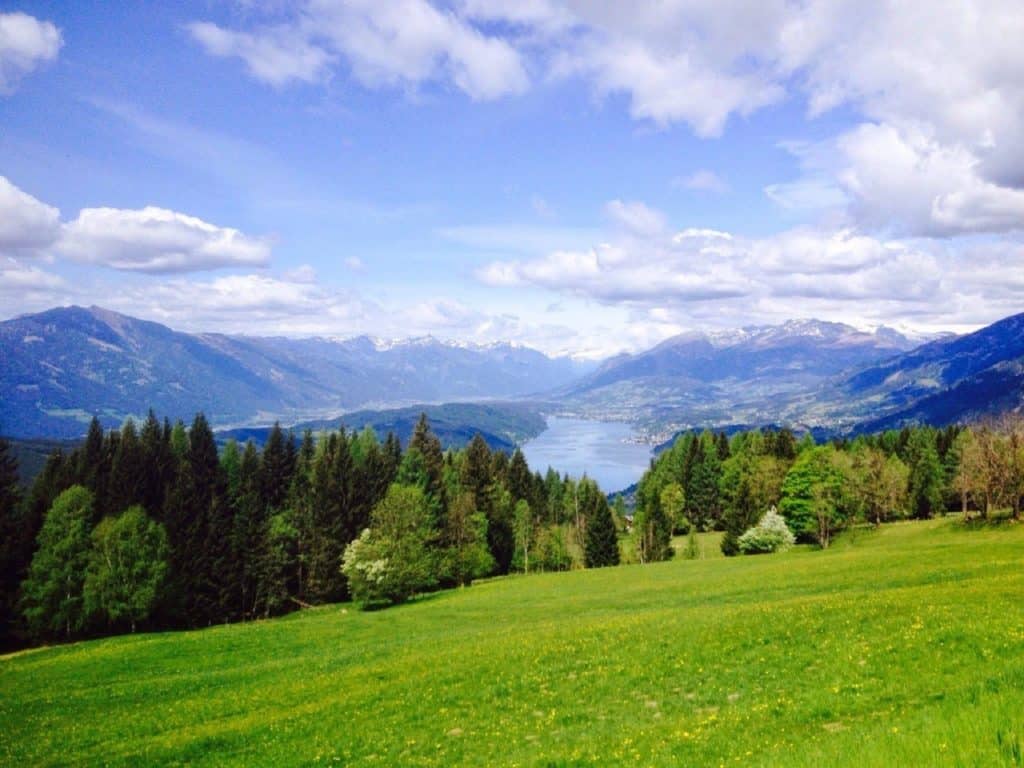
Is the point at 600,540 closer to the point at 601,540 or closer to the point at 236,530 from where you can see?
the point at 601,540

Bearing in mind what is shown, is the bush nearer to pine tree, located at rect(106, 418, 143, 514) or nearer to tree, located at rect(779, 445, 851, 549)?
tree, located at rect(779, 445, 851, 549)

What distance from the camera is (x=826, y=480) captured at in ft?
262

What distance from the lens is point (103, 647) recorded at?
4362 centimetres

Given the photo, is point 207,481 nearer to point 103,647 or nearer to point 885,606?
point 103,647

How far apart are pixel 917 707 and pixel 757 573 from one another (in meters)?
35.5

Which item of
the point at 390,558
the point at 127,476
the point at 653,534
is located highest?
the point at 127,476

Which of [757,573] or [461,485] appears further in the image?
→ [461,485]

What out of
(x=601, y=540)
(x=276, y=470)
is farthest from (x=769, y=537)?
(x=276, y=470)

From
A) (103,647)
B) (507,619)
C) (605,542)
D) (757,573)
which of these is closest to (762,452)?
(605,542)

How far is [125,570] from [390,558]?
76.9 feet

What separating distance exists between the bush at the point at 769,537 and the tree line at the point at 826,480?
13.2 feet

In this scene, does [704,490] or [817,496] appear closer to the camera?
[817,496]

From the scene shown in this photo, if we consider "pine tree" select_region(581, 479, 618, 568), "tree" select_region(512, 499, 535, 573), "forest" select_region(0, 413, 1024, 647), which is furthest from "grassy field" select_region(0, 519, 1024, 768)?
"pine tree" select_region(581, 479, 618, 568)

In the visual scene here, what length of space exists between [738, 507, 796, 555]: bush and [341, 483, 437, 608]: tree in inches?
1653
